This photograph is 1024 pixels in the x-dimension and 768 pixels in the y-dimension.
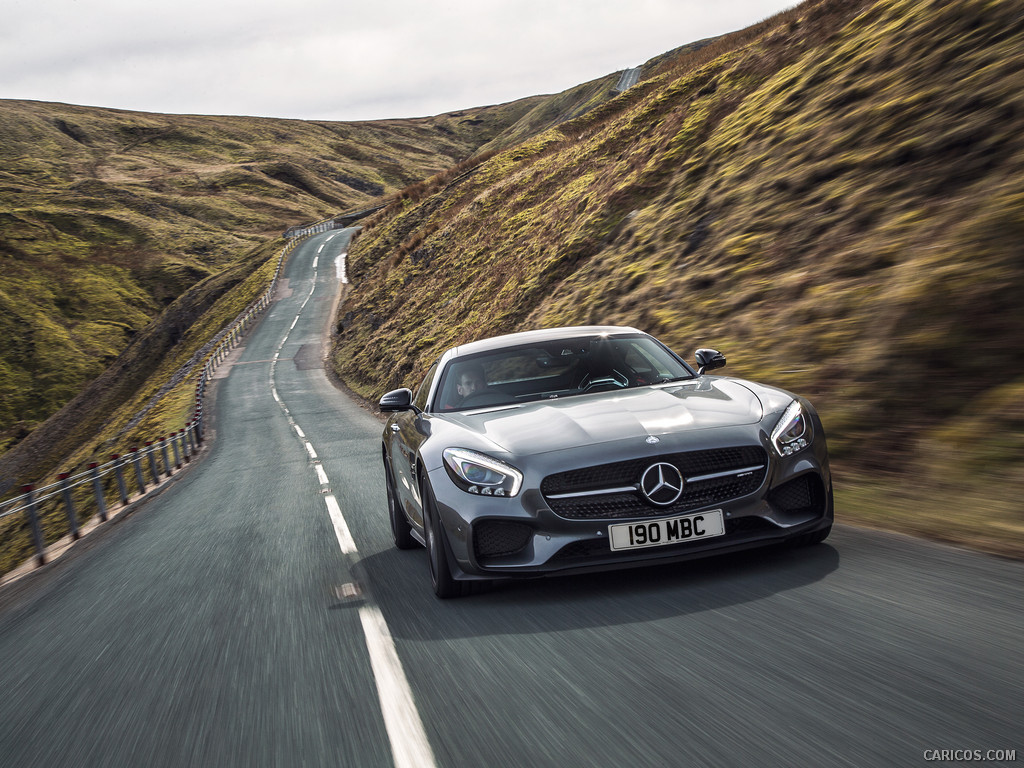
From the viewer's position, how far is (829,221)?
35.8ft

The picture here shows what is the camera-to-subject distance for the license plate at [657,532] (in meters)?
4.27

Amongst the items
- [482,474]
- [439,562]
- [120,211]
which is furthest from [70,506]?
[120,211]

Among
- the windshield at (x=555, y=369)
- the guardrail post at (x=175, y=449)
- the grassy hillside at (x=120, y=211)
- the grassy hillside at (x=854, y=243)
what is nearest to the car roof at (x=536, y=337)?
the windshield at (x=555, y=369)

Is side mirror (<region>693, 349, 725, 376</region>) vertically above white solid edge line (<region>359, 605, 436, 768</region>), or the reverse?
side mirror (<region>693, 349, 725, 376</region>)

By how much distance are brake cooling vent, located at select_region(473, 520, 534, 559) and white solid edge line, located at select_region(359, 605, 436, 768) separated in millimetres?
648

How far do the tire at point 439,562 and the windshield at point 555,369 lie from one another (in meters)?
1.05

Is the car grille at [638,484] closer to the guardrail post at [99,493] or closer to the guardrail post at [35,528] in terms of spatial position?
the guardrail post at [35,528]

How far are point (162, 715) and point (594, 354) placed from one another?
3.62m

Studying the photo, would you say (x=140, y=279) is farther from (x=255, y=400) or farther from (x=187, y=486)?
(x=187, y=486)

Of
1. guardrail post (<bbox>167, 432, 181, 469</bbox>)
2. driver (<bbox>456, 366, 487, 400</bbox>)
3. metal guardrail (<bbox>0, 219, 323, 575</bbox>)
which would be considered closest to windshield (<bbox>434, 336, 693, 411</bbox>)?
driver (<bbox>456, 366, 487, 400</bbox>)

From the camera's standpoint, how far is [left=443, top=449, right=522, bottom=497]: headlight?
445 centimetres

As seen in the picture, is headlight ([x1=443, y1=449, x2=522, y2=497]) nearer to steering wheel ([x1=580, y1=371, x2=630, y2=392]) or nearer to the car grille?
the car grille

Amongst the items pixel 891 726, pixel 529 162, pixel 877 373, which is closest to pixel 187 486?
pixel 877 373

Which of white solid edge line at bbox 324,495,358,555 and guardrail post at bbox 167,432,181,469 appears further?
guardrail post at bbox 167,432,181,469
